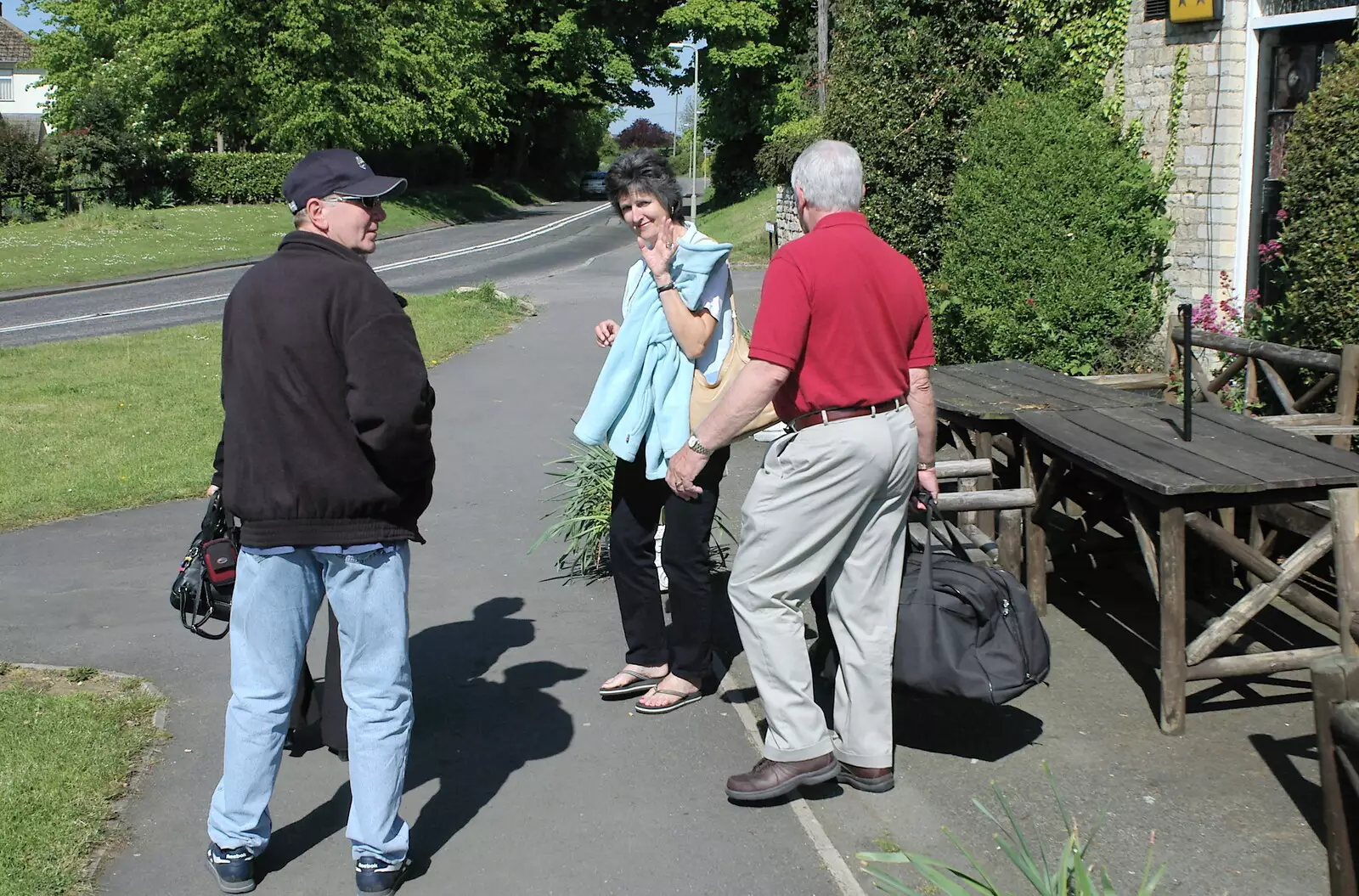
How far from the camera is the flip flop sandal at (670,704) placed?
4.79m

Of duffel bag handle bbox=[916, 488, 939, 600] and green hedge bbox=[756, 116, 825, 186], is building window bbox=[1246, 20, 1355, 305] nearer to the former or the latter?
duffel bag handle bbox=[916, 488, 939, 600]

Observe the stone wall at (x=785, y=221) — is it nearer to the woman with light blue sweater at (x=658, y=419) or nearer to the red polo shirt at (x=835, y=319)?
the woman with light blue sweater at (x=658, y=419)

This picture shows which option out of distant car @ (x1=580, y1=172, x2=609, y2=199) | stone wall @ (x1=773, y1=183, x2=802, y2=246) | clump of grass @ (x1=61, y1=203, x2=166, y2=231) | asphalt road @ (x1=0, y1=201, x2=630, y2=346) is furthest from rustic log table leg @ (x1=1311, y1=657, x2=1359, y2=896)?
distant car @ (x1=580, y1=172, x2=609, y2=199)

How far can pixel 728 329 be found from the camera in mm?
4785

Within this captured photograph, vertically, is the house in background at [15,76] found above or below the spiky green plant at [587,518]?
above

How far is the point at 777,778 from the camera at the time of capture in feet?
13.2

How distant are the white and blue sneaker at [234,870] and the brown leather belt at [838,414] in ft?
6.37

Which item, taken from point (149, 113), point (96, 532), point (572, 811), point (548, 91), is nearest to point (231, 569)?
point (572, 811)

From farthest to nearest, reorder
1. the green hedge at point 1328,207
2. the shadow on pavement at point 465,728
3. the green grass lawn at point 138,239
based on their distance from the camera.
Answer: the green grass lawn at point 138,239 < the green hedge at point 1328,207 < the shadow on pavement at point 465,728

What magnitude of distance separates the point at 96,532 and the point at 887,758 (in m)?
5.04

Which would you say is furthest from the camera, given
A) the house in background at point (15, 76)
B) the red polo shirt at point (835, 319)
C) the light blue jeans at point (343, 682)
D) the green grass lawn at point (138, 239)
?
the house in background at point (15, 76)

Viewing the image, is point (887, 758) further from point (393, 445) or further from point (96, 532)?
point (96, 532)

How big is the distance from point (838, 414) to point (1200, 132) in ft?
22.7

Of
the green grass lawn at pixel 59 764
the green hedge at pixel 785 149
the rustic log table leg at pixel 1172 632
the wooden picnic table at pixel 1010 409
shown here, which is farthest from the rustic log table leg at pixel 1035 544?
the green hedge at pixel 785 149
